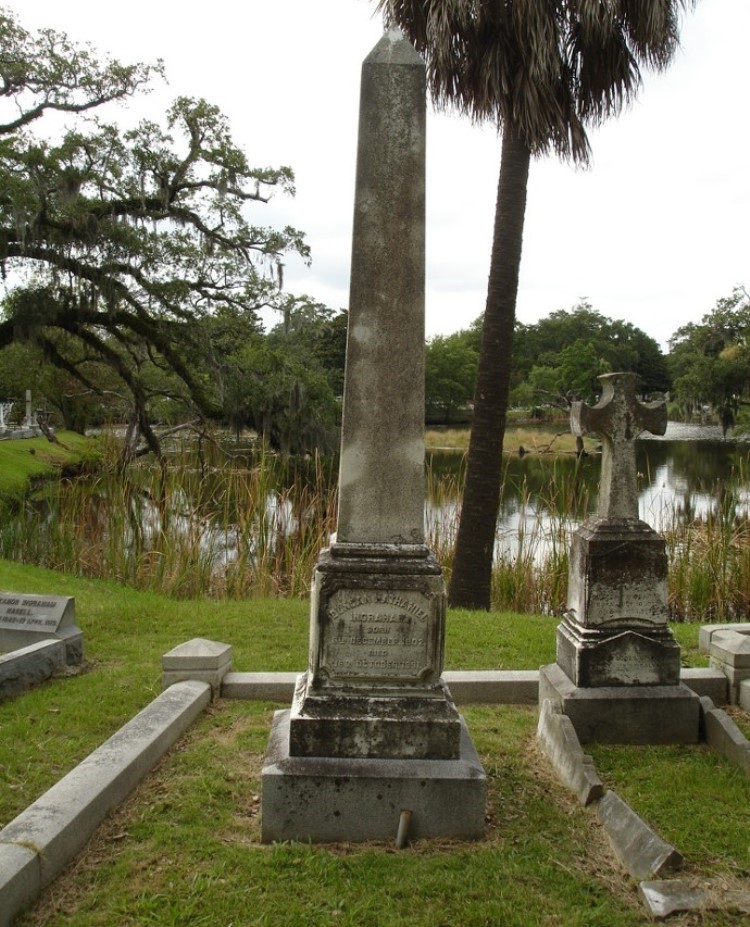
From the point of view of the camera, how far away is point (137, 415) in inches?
591

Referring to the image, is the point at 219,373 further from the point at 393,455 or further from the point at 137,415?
the point at 393,455

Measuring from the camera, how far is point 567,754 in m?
4.17

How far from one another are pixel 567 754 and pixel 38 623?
410cm

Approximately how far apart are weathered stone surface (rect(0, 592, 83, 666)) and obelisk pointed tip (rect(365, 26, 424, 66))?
4.48m

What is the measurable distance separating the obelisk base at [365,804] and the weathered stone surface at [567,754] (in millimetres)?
679

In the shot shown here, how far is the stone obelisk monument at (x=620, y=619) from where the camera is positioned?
470 cm

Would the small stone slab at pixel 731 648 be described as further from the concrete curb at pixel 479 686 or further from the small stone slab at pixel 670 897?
the small stone slab at pixel 670 897

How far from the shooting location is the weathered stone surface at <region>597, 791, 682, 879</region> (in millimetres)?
3219

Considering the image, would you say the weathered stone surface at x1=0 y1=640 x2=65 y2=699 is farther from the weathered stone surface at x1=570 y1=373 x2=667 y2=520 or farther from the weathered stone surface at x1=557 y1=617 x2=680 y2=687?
the weathered stone surface at x1=570 y1=373 x2=667 y2=520

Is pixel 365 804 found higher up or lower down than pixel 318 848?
higher up

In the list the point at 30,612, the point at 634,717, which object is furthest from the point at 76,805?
the point at 634,717

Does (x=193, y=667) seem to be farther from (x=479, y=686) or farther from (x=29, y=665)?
(x=479, y=686)

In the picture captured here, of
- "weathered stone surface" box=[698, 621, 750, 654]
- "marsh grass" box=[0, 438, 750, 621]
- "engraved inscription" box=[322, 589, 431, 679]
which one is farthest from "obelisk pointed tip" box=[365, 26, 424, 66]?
"marsh grass" box=[0, 438, 750, 621]

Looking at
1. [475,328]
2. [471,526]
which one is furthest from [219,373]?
[475,328]
